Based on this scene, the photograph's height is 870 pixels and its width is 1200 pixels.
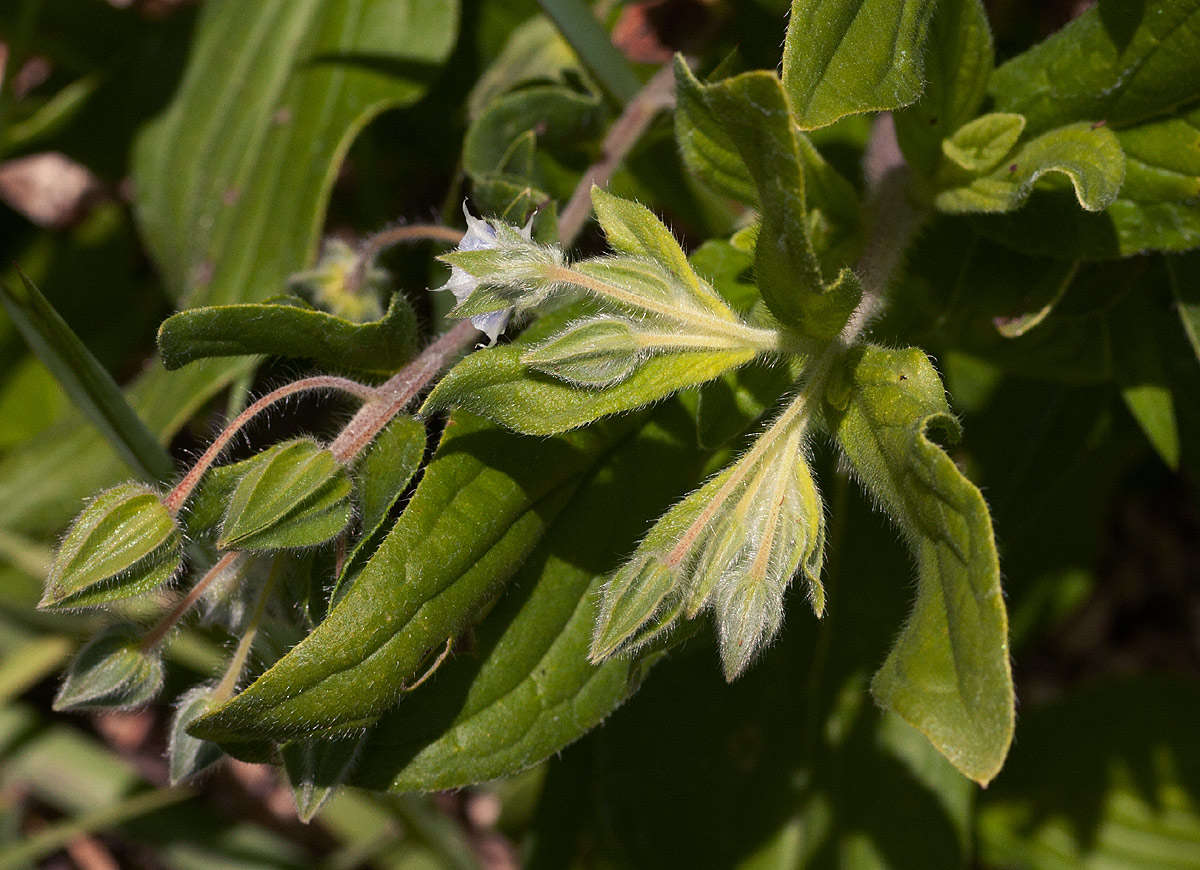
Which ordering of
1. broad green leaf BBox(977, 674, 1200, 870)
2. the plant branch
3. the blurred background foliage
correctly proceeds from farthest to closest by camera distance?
broad green leaf BBox(977, 674, 1200, 870) < the blurred background foliage < the plant branch

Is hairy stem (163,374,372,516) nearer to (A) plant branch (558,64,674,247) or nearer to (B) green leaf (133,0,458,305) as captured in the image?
(A) plant branch (558,64,674,247)

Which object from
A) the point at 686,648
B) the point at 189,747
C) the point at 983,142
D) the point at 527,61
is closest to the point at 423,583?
the point at 189,747

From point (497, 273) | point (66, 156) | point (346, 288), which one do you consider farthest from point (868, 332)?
point (66, 156)

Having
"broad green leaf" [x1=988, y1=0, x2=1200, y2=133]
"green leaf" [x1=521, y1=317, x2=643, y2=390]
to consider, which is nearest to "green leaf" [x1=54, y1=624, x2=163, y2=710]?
"green leaf" [x1=521, y1=317, x2=643, y2=390]

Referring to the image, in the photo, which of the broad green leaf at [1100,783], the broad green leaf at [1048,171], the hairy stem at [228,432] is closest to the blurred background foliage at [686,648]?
the broad green leaf at [1100,783]

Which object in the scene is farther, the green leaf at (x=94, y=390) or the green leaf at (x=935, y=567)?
the green leaf at (x=94, y=390)

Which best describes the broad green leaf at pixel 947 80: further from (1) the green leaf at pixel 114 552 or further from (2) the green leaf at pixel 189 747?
(2) the green leaf at pixel 189 747
